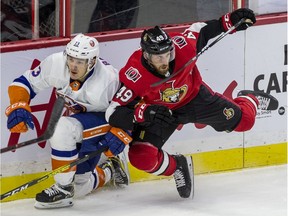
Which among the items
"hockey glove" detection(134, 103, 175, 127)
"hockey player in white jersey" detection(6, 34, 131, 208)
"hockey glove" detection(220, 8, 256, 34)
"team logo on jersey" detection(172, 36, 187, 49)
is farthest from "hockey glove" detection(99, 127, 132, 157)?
"hockey glove" detection(220, 8, 256, 34)

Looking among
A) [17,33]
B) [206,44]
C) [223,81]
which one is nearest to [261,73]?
[223,81]

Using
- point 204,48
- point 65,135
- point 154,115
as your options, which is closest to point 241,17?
point 204,48

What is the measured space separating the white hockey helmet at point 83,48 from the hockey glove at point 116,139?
305mm

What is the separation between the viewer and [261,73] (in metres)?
5.74

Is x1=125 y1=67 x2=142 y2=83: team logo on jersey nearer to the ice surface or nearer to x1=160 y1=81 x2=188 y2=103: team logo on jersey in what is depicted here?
x1=160 y1=81 x2=188 y2=103: team logo on jersey

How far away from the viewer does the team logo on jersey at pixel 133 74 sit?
4.98 m

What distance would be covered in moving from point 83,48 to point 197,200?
929 mm

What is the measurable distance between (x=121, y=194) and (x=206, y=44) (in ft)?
2.68

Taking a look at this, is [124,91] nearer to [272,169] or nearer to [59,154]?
[59,154]

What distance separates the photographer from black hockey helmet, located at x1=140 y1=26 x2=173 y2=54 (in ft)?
16.0

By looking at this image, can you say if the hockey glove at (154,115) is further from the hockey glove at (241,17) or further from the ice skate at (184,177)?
the hockey glove at (241,17)

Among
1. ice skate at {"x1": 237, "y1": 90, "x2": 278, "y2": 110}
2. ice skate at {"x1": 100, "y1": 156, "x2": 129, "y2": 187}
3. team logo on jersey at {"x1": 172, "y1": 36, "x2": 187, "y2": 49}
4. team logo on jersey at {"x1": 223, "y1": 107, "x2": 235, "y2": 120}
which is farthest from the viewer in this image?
ice skate at {"x1": 237, "y1": 90, "x2": 278, "y2": 110}

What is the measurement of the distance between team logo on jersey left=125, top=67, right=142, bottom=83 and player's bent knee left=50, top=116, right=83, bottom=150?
325 mm

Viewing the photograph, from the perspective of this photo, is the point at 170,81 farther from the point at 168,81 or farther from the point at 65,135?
the point at 65,135
